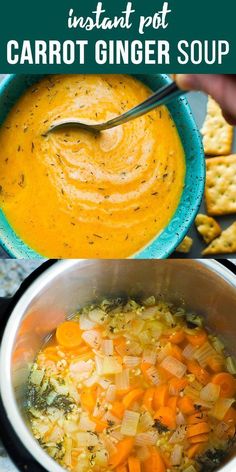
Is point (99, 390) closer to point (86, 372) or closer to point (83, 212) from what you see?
point (86, 372)

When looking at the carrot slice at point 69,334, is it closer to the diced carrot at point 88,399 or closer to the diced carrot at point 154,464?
the diced carrot at point 88,399

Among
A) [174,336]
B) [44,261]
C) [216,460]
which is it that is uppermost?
[44,261]

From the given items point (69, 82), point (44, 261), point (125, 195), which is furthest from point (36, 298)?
point (69, 82)

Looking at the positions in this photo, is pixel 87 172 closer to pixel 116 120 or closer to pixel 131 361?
pixel 116 120

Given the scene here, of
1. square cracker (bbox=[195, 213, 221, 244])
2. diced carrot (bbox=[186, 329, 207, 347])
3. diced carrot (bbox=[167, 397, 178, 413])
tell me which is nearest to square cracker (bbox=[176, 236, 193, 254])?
square cracker (bbox=[195, 213, 221, 244])

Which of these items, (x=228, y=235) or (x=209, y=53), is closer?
(x=209, y=53)

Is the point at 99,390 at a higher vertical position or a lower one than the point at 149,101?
lower
